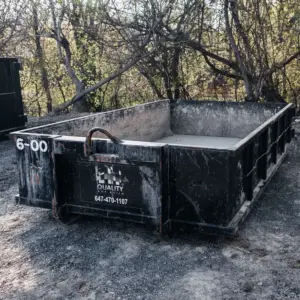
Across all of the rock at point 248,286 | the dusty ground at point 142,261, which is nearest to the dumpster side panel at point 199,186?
the dusty ground at point 142,261

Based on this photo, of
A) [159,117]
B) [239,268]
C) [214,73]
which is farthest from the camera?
[214,73]

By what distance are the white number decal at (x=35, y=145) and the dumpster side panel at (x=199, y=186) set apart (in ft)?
3.85

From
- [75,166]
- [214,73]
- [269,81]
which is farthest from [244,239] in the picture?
[214,73]

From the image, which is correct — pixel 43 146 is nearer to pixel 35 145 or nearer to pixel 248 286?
pixel 35 145

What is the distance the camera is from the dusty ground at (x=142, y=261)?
289 centimetres

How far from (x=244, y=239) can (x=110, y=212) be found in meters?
1.19

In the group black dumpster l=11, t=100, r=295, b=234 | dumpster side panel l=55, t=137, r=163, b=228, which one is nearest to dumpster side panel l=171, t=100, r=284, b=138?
black dumpster l=11, t=100, r=295, b=234

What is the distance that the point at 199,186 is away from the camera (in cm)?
347

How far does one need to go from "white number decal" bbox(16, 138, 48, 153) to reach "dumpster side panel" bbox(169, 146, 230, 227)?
1173mm

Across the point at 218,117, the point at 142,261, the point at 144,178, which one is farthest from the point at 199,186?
the point at 218,117

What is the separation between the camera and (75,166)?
3787mm

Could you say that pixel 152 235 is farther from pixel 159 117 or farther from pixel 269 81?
pixel 269 81

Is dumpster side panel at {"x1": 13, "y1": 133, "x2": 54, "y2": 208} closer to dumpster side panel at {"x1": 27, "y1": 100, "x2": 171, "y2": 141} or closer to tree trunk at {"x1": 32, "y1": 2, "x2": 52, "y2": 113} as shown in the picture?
dumpster side panel at {"x1": 27, "y1": 100, "x2": 171, "y2": 141}

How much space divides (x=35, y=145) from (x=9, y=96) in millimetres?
4748
